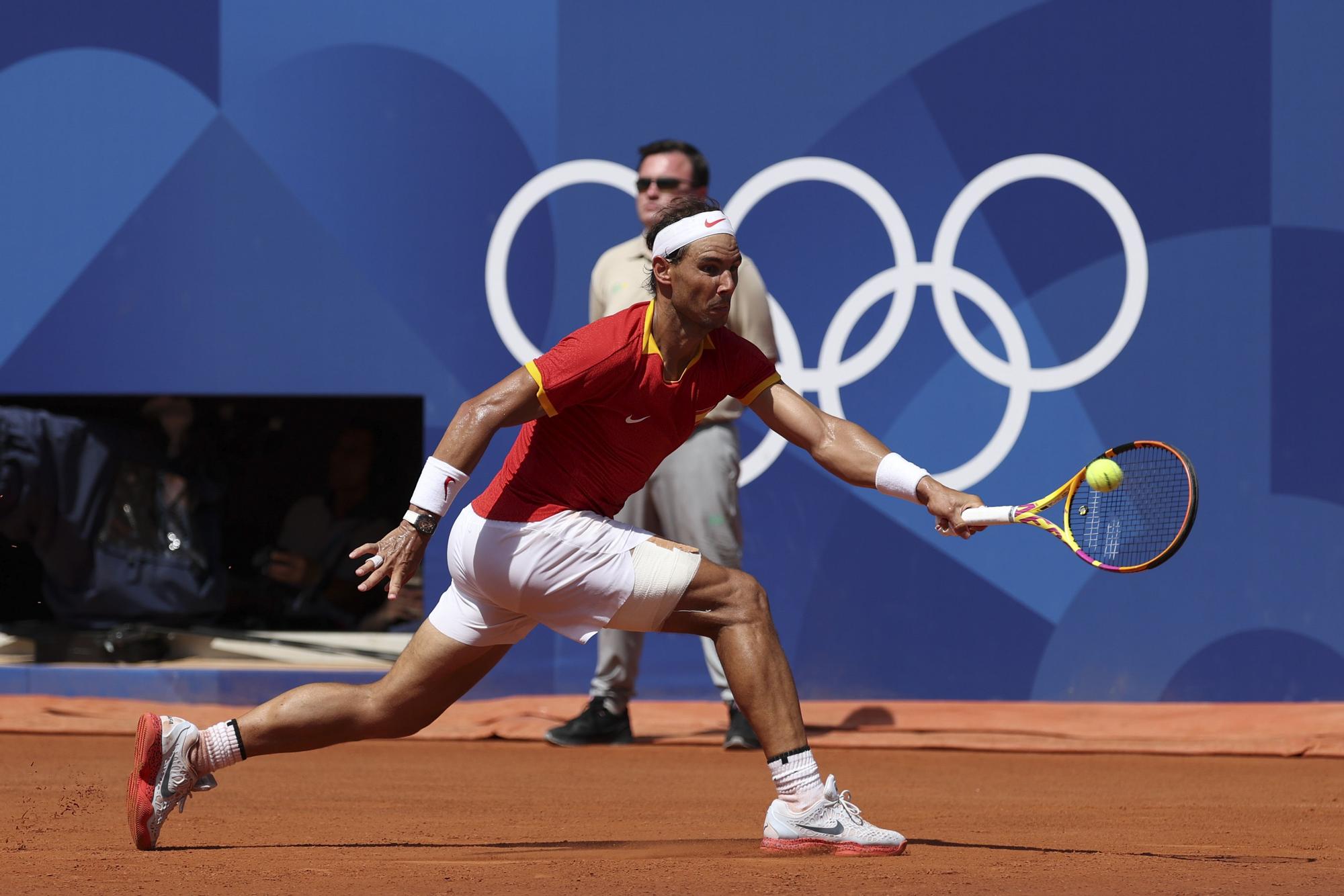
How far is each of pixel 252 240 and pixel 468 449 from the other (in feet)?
12.2

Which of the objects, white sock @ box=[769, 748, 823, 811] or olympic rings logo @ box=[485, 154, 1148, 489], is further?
olympic rings logo @ box=[485, 154, 1148, 489]

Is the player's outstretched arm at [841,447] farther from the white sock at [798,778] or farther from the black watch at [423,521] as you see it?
the black watch at [423,521]

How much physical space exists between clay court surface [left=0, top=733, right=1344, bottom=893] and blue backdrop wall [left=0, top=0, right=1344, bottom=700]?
793 millimetres

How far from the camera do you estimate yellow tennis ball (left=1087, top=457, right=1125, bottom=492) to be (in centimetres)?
385

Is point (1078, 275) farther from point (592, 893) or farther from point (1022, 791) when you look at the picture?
point (592, 893)

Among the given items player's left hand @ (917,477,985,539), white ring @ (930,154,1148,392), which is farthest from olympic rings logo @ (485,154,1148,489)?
player's left hand @ (917,477,985,539)

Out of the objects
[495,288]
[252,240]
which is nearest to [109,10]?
[252,240]

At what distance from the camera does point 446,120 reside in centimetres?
712

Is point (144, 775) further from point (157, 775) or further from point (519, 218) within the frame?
point (519, 218)

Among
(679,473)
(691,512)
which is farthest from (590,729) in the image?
(679,473)

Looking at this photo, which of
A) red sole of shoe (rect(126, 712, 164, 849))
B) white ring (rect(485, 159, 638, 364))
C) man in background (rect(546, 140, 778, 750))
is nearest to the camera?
red sole of shoe (rect(126, 712, 164, 849))

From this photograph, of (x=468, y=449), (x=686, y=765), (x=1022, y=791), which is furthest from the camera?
(x=686, y=765)

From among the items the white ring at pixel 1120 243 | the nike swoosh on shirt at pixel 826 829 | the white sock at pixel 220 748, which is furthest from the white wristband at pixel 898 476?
the white ring at pixel 1120 243

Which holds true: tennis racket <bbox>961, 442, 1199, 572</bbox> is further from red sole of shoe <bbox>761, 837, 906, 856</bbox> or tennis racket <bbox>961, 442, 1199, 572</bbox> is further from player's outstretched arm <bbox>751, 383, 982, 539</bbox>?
red sole of shoe <bbox>761, 837, 906, 856</bbox>
